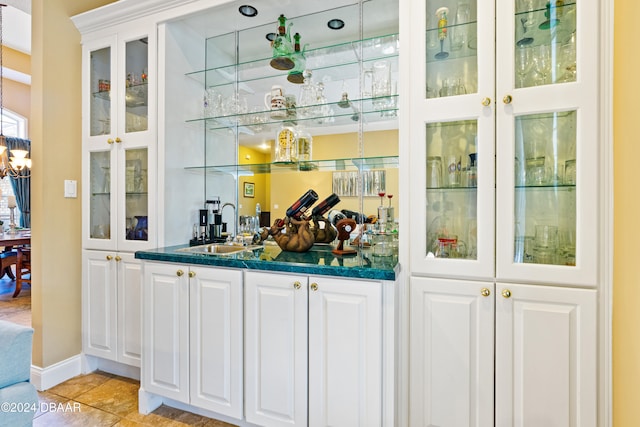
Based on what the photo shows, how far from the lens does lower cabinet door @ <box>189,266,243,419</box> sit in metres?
1.70

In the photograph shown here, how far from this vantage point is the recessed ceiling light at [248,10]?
214cm

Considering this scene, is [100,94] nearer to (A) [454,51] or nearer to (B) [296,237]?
(B) [296,237]

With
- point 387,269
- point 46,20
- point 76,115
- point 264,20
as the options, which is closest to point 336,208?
point 387,269

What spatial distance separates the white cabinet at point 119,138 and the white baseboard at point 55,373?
85 cm

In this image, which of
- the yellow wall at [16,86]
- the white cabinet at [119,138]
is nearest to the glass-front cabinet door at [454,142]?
the white cabinet at [119,138]

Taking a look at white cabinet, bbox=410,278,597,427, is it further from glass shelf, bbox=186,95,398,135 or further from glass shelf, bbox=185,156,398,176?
glass shelf, bbox=186,95,398,135

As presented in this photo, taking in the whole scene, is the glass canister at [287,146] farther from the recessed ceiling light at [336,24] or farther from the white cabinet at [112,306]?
the white cabinet at [112,306]

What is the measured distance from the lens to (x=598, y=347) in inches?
51.2

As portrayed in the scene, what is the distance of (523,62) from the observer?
145cm

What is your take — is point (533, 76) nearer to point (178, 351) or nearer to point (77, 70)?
point (178, 351)

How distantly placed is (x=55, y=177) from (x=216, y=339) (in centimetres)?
172

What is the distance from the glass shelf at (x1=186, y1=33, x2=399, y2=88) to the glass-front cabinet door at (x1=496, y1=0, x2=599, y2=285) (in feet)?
2.70

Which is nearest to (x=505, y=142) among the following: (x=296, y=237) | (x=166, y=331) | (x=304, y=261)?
(x=304, y=261)

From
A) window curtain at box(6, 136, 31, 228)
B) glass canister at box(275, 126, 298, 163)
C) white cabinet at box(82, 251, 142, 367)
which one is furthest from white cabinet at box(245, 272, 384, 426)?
window curtain at box(6, 136, 31, 228)
